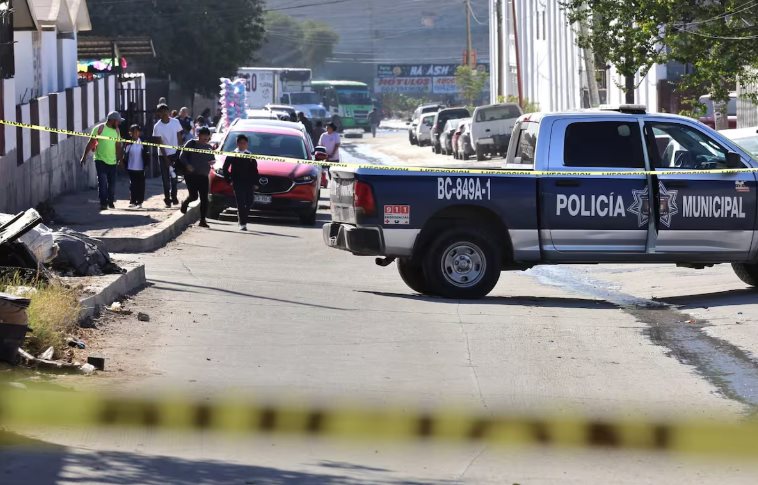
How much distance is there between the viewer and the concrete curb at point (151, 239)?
1786 centimetres

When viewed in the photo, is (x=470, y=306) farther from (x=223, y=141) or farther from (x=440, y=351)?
(x=223, y=141)

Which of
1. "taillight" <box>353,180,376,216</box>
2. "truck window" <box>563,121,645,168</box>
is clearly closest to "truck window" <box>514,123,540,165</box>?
"truck window" <box>563,121,645,168</box>

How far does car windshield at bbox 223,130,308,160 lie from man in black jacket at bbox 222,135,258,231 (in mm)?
2954

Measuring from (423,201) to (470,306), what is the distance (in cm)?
113

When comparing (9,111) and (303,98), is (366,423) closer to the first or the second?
(9,111)

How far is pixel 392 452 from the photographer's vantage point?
24.7 ft

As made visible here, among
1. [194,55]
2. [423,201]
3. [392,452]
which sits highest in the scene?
[194,55]

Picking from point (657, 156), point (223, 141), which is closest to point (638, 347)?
point (657, 156)

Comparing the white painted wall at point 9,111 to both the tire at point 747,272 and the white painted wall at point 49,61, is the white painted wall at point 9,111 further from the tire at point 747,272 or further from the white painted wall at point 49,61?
the tire at point 747,272

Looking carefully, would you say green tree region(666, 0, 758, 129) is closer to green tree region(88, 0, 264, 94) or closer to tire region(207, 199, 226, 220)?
tire region(207, 199, 226, 220)

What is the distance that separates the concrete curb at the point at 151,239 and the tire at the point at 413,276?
14.5 ft

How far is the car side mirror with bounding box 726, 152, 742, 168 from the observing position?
14.2 metres

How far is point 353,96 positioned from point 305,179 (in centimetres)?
7247

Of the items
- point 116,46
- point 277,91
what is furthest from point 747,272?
point 277,91
